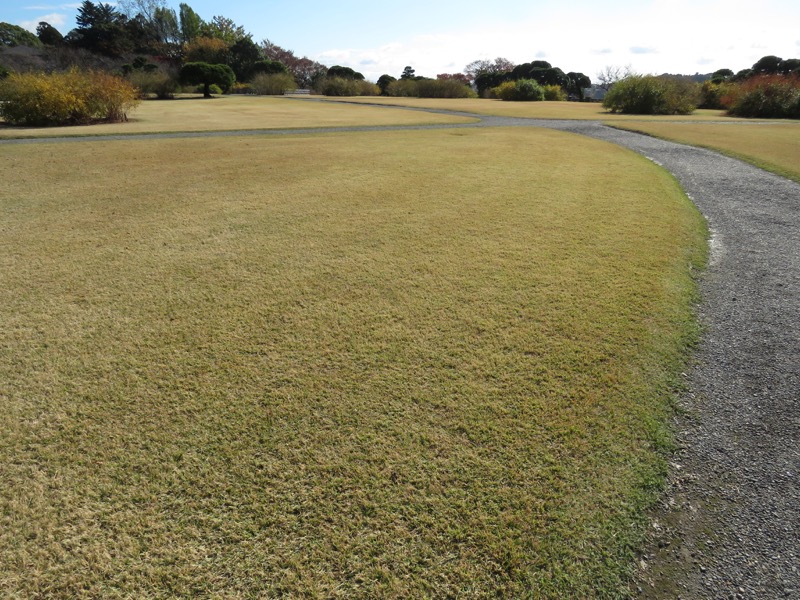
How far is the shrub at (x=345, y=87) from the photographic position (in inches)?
1657

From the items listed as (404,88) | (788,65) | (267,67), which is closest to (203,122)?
(404,88)

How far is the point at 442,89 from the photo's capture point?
40594mm

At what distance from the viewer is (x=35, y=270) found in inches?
173

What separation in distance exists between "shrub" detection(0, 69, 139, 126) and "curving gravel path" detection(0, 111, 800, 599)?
20388 mm

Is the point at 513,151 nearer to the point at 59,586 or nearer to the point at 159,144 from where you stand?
the point at 159,144

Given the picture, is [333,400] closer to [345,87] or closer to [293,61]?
[345,87]

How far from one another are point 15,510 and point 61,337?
1.69 m

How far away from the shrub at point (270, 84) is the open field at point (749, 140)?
34.0 metres

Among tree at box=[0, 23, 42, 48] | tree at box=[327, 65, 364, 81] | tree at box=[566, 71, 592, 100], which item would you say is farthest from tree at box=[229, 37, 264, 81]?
tree at box=[566, 71, 592, 100]

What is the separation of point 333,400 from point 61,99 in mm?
19003

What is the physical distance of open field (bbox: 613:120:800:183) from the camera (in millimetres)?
10477

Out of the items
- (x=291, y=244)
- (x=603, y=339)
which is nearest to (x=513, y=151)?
(x=291, y=244)

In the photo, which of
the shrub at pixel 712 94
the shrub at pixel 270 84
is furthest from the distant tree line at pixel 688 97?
the shrub at pixel 270 84

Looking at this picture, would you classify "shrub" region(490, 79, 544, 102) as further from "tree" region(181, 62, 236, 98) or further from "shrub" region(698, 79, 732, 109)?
"tree" region(181, 62, 236, 98)
